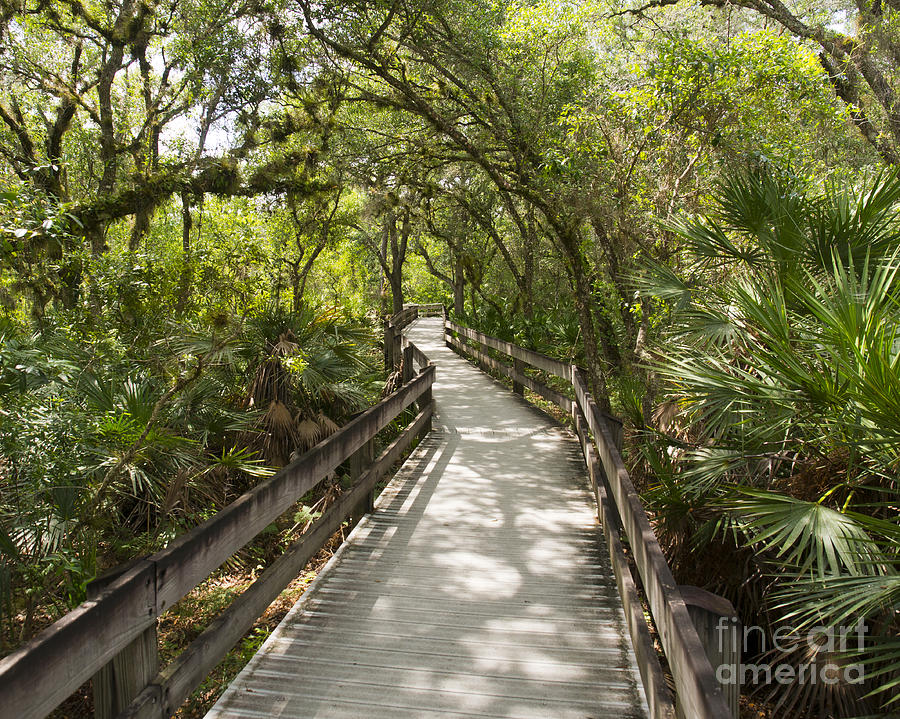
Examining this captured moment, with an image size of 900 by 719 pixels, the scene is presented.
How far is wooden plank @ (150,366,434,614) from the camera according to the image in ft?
8.02

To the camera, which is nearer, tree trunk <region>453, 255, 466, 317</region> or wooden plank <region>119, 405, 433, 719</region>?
wooden plank <region>119, 405, 433, 719</region>

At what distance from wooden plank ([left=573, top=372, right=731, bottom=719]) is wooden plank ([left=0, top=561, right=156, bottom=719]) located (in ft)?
6.05

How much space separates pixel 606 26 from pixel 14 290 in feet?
37.7

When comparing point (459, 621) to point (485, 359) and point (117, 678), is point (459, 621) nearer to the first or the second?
point (117, 678)

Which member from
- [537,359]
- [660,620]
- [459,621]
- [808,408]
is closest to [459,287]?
[537,359]

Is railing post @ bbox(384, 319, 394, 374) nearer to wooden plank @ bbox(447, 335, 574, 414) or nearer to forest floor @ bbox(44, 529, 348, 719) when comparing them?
wooden plank @ bbox(447, 335, 574, 414)

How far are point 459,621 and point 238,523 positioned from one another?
143 cm

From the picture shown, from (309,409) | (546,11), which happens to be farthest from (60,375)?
(546,11)

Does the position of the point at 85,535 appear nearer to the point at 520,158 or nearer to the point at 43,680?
the point at 43,680

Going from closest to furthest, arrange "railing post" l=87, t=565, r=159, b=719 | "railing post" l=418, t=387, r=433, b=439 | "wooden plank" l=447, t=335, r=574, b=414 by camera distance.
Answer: "railing post" l=87, t=565, r=159, b=719, "railing post" l=418, t=387, r=433, b=439, "wooden plank" l=447, t=335, r=574, b=414

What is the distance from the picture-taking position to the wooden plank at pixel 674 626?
1.80 m

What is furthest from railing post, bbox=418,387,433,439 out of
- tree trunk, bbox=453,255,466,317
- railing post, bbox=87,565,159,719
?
tree trunk, bbox=453,255,466,317

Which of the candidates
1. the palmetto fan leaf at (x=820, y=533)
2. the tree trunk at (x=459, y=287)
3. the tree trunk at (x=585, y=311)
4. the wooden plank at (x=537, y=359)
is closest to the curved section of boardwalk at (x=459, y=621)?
the palmetto fan leaf at (x=820, y=533)

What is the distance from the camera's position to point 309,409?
713 centimetres
